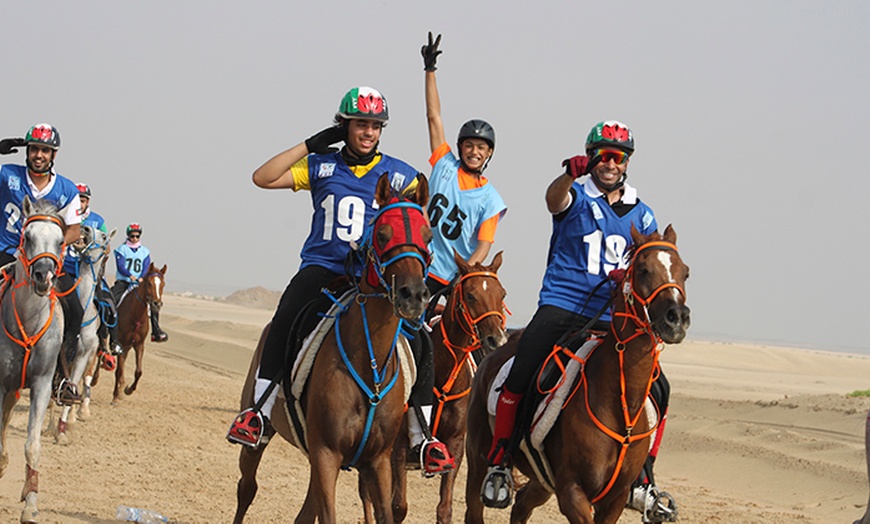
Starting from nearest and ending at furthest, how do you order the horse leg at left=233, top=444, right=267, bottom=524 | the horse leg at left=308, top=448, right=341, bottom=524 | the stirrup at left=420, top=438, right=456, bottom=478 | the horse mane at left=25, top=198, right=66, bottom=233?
the horse leg at left=308, top=448, right=341, bottom=524 < the stirrup at left=420, top=438, right=456, bottom=478 < the horse leg at left=233, top=444, right=267, bottom=524 < the horse mane at left=25, top=198, right=66, bottom=233

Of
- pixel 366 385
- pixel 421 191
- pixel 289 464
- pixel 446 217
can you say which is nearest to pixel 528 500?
pixel 366 385

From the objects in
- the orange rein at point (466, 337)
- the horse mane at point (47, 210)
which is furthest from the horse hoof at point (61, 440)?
the orange rein at point (466, 337)

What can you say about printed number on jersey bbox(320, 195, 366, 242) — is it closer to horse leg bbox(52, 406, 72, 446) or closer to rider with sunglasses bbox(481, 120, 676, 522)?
rider with sunglasses bbox(481, 120, 676, 522)

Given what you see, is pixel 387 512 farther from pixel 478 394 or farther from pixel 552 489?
pixel 478 394

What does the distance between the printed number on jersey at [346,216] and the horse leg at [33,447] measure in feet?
12.6

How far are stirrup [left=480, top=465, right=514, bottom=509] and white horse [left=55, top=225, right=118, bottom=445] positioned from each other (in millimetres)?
8263

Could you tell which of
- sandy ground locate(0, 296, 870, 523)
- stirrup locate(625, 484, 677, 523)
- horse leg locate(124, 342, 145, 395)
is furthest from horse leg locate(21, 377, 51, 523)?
horse leg locate(124, 342, 145, 395)

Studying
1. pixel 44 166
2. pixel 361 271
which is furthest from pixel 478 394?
pixel 44 166

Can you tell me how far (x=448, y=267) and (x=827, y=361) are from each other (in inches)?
2009

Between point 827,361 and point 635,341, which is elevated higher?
point 635,341

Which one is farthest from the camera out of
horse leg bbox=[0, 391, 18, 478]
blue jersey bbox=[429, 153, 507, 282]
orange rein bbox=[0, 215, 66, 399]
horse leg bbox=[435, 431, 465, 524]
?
blue jersey bbox=[429, 153, 507, 282]

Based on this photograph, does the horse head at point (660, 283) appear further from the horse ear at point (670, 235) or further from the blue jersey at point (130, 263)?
the blue jersey at point (130, 263)

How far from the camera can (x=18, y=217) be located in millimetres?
11609

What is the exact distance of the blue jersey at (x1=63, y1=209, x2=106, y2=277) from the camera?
15.4 m
